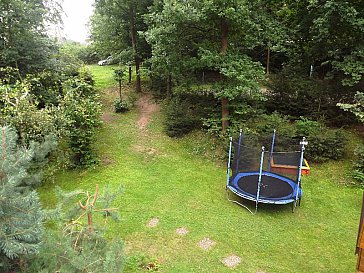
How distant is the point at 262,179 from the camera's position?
9.23m

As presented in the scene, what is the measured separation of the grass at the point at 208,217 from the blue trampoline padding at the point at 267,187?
0.46m

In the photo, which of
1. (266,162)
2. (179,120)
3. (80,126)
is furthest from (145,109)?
(266,162)

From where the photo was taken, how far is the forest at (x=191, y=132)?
6570 mm

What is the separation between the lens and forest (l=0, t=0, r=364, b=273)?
657cm

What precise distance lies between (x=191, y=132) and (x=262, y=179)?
4.70 m

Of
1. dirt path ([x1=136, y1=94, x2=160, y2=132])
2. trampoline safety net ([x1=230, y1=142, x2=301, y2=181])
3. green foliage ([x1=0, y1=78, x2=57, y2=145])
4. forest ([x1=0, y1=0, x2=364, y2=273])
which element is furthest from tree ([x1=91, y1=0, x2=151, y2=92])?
trampoline safety net ([x1=230, y1=142, x2=301, y2=181])

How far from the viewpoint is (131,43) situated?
17438 mm

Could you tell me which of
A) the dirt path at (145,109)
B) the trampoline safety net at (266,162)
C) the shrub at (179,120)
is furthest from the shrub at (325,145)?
the dirt path at (145,109)

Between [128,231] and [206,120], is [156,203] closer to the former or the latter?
[128,231]

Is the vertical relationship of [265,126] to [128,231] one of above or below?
above

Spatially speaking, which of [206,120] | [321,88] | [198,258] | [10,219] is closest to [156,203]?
[198,258]

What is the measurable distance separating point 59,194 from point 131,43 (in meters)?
14.9

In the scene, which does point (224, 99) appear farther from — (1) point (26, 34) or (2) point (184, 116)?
(1) point (26, 34)

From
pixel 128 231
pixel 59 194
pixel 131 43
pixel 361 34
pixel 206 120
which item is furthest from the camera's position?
pixel 131 43
